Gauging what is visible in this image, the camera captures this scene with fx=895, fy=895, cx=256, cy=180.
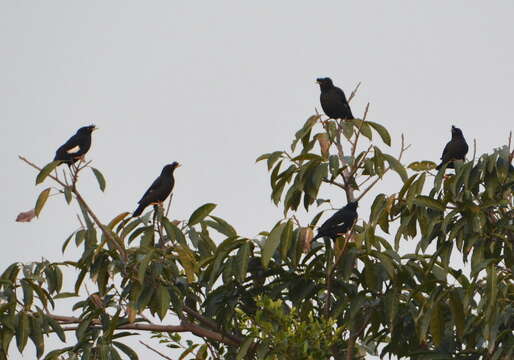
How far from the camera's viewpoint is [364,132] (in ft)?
19.3

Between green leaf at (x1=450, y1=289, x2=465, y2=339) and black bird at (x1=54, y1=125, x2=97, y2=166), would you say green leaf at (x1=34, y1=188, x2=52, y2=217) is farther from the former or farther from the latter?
green leaf at (x1=450, y1=289, x2=465, y2=339)

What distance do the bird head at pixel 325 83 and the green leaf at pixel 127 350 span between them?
4.01 metres

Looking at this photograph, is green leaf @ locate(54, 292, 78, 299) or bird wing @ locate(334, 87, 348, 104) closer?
green leaf @ locate(54, 292, 78, 299)

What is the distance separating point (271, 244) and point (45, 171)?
1.45 meters

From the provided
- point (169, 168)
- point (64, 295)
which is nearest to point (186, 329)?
point (64, 295)

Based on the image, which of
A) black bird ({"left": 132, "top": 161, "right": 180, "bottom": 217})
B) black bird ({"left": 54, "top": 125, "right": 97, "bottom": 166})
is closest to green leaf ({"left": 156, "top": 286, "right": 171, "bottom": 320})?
black bird ({"left": 132, "top": 161, "right": 180, "bottom": 217})

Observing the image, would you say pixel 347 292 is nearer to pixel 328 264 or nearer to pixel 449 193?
pixel 328 264

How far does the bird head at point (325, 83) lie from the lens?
8.70 metres

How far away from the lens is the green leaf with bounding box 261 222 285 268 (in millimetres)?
4844

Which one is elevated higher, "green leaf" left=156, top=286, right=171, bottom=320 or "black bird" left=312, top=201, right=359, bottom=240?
"black bird" left=312, top=201, right=359, bottom=240

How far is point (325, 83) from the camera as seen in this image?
8789 mm

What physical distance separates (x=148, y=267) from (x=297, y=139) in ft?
4.69

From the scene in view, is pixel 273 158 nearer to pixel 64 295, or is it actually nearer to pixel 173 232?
pixel 173 232

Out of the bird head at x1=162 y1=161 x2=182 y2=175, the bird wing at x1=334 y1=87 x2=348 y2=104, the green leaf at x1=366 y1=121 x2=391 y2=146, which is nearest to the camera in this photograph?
the green leaf at x1=366 y1=121 x2=391 y2=146
